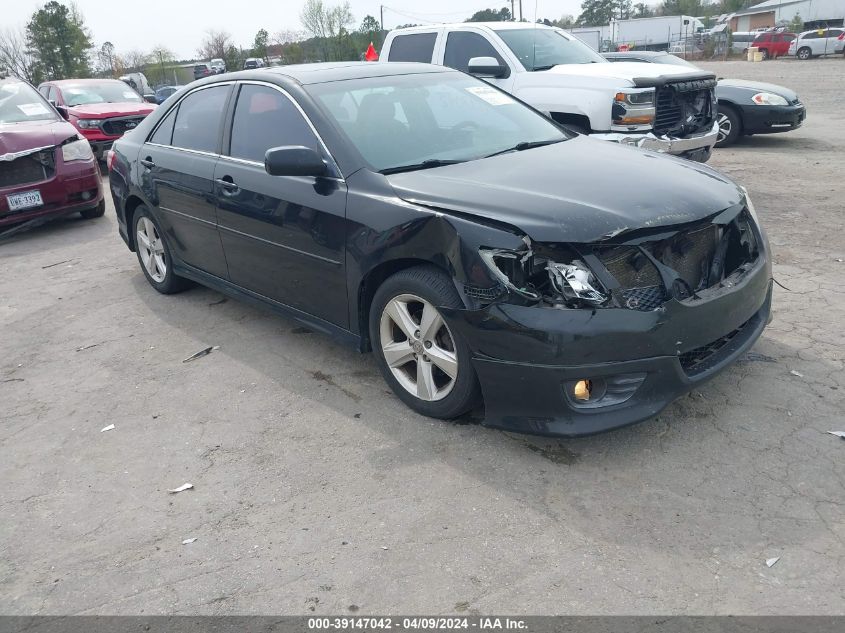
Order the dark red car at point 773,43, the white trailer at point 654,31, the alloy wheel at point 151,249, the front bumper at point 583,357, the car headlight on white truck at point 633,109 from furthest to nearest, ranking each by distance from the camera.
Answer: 1. the white trailer at point 654,31
2. the dark red car at point 773,43
3. the car headlight on white truck at point 633,109
4. the alloy wheel at point 151,249
5. the front bumper at point 583,357

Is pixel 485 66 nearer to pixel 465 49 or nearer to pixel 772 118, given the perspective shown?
pixel 465 49

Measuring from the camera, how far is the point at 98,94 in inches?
543

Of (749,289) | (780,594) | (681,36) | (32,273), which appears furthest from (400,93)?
(681,36)

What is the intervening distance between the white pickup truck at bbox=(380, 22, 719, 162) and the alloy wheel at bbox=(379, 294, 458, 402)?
15.6 ft

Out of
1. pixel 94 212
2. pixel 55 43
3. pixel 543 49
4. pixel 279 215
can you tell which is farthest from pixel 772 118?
pixel 55 43

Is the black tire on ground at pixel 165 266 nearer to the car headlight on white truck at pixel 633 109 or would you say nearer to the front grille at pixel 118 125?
the car headlight on white truck at pixel 633 109

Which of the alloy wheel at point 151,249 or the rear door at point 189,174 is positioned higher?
the rear door at point 189,174

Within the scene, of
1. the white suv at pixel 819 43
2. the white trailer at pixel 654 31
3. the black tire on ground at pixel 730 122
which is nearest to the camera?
the black tire on ground at pixel 730 122

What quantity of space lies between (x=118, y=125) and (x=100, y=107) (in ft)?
2.52

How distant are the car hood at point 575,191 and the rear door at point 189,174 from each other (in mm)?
1728

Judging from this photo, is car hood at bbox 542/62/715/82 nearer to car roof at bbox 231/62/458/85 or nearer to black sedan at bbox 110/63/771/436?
black sedan at bbox 110/63/771/436

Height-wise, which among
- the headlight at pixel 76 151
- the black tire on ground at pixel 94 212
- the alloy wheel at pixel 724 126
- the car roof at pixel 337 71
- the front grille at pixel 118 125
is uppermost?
the car roof at pixel 337 71

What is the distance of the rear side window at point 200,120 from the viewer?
4980 millimetres

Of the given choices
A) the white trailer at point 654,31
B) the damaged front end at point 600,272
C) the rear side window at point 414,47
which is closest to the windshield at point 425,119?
the damaged front end at point 600,272
